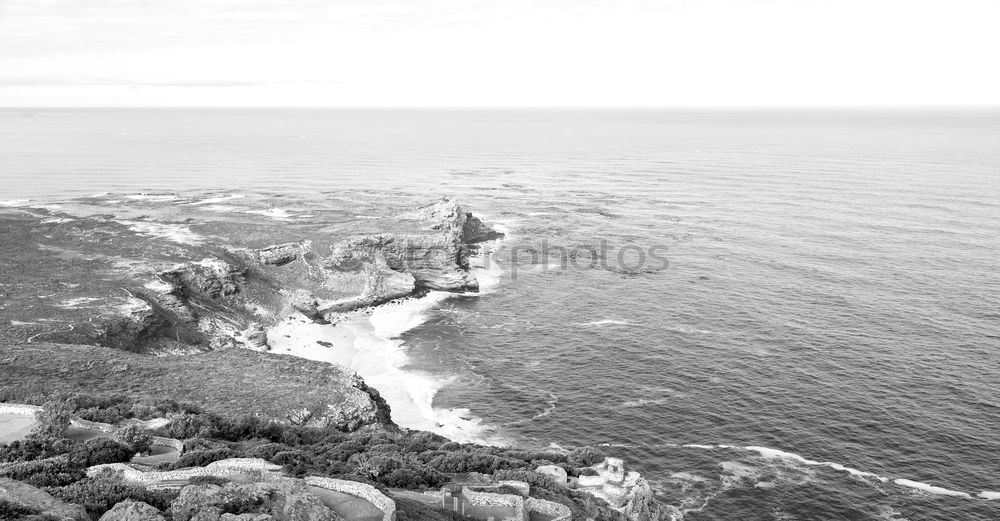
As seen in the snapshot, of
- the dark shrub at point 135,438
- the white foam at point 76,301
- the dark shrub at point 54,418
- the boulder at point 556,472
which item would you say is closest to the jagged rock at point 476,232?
the white foam at point 76,301

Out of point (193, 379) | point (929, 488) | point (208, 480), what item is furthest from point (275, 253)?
point (929, 488)

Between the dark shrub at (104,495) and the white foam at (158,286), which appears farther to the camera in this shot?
the white foam at (158,286)

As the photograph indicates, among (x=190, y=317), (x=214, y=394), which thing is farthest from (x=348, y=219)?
(x=214, y=394)

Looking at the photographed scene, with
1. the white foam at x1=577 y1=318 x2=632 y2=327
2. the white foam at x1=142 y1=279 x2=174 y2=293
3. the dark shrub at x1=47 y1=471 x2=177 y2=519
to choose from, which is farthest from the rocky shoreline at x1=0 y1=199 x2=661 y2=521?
the white foam at x1=577 y1=318 x2=632 y2=327

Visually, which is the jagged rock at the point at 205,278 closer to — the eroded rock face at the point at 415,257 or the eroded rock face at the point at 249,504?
the eroded rock face at the point at 415,257

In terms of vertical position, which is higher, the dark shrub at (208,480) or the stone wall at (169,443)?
the dark shrub at (208,480)

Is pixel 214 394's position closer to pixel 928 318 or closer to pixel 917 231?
pixel 928 318
